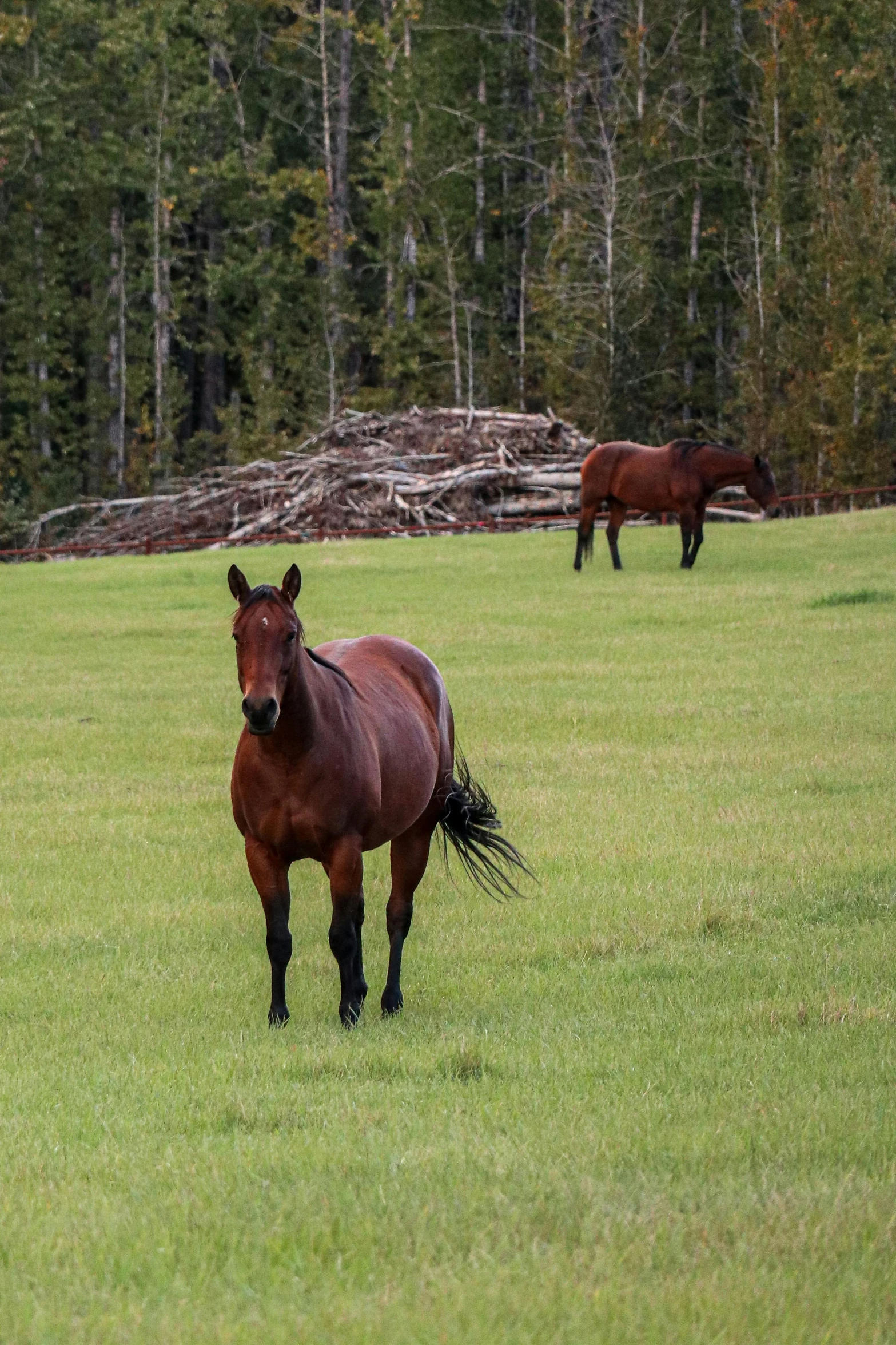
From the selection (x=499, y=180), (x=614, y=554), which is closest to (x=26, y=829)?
(x=614, y=554)

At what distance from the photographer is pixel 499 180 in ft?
190

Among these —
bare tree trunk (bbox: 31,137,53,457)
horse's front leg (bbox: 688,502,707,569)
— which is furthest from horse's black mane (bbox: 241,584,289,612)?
bare tree trunk (bbox: 31,137,53,457)

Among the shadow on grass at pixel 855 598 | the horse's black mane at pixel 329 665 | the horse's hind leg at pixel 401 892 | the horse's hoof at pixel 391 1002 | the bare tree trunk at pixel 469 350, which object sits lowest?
the horse's hoof at pixel 391 1002

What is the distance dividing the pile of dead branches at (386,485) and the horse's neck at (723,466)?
37.8 feet

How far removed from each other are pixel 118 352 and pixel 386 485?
1948cm

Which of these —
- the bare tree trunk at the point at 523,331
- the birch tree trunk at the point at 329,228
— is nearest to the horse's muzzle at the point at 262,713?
the bare tree trunk at the point at 523,331

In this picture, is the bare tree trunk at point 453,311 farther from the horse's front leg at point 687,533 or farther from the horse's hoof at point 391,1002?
the horse's hoof at point 391,1002

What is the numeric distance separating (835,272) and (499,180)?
768 inches

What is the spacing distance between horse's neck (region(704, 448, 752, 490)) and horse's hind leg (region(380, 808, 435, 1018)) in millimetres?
19171

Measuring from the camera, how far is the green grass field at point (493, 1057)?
379cm

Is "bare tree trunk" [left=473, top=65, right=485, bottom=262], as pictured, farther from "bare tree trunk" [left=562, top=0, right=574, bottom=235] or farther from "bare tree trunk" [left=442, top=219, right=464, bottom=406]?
"bare tree trunk" [left=562, top=0, right=574, bottom=235]

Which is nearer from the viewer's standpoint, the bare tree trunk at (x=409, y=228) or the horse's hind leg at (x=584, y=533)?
the horse's hind leg at (x=584, y=533)

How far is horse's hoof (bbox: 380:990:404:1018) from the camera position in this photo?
6.68 m

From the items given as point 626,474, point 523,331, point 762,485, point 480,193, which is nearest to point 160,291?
point 480,193
